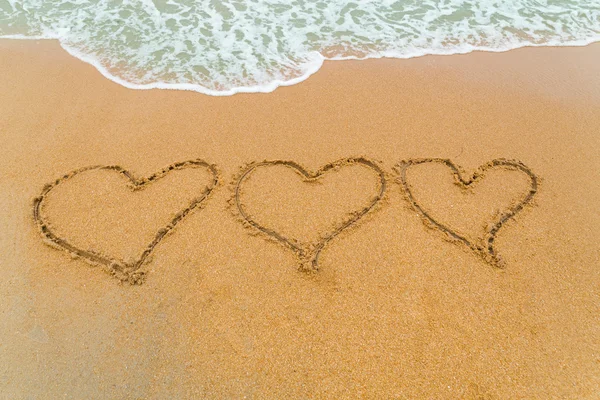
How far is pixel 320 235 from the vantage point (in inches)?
134

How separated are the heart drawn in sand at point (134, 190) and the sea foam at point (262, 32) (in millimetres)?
1386

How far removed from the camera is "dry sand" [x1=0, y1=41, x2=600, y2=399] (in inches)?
106

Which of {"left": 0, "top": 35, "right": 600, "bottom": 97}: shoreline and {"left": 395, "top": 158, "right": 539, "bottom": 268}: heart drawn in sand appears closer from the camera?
{"left": 395, "top": 158, "right": 539, "bottom": 268}: heart drawn in sand

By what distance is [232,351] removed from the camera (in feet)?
9.05

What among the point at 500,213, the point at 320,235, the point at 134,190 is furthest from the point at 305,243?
the point at 500,213

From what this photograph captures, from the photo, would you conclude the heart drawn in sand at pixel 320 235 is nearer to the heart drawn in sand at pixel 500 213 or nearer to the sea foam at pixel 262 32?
the heart drawn in sand at pixel 500 213

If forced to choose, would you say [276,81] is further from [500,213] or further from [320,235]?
[500,213]

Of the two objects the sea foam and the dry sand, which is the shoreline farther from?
the dry sand

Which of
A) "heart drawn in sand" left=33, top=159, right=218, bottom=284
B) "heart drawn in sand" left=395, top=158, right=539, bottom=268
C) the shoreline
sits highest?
the shoreline

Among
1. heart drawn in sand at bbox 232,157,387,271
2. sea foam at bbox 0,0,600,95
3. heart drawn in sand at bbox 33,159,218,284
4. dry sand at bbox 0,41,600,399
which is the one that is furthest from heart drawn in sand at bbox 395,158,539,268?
sea foam at bbox 0,0,600,95

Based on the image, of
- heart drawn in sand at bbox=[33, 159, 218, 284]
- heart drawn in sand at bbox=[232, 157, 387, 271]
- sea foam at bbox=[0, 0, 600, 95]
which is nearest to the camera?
heart drawn in sand at bbox=[33, 159, 218, 284]

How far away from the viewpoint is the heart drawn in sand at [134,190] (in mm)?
3176

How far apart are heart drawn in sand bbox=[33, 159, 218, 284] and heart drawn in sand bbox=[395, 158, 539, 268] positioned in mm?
1949

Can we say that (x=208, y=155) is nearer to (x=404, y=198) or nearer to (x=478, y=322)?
(x=404, y=198)
